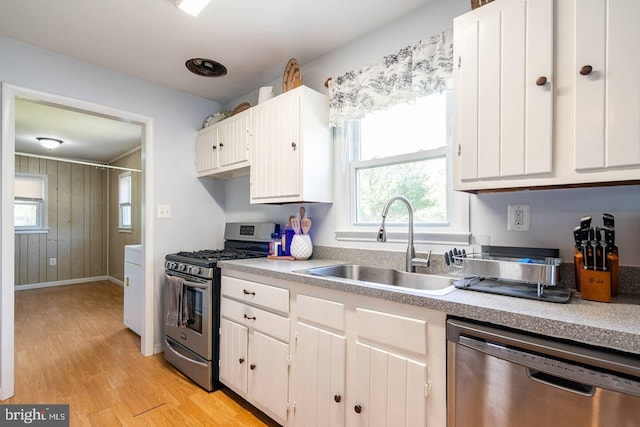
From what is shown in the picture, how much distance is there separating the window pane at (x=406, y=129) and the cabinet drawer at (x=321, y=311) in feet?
3.37

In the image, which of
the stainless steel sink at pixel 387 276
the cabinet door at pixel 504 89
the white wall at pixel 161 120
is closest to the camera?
the cabinet door at pixel 504 89

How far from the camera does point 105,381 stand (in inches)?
88.9

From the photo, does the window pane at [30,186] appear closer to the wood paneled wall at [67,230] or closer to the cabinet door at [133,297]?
the wood paneled wall at [67,230]

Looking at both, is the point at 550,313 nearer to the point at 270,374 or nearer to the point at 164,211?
the point at 270,374

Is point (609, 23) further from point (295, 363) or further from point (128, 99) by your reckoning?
point (128, 99)

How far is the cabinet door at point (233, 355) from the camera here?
1.90 m

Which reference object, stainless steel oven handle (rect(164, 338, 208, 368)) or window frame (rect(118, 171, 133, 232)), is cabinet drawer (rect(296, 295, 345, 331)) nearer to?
stainless steel oven handle (rect(164, 338, 208, 368))

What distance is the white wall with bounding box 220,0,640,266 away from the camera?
1204 mm

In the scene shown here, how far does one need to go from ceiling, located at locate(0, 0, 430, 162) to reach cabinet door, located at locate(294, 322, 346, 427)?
175cm

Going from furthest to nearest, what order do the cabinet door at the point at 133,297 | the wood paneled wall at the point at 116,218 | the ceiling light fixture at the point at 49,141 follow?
the wood paneled wall at the point at 116,218 < the ceiling light fixture at the point at 49,141 < the cabinet door at the point at 133,297

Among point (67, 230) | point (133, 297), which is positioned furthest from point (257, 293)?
point (67, 230)

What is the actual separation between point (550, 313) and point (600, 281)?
300 mm

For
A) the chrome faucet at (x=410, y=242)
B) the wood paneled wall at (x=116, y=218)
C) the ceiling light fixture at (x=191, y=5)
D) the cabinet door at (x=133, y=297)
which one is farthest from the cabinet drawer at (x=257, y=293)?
the wood paneled wall at (x=116, y=218)

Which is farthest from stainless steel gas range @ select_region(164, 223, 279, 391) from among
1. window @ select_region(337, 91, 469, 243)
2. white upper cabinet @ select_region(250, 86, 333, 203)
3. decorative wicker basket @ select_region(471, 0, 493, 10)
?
decorative wicker basket @ select_region(471, 0, 493, 10)
